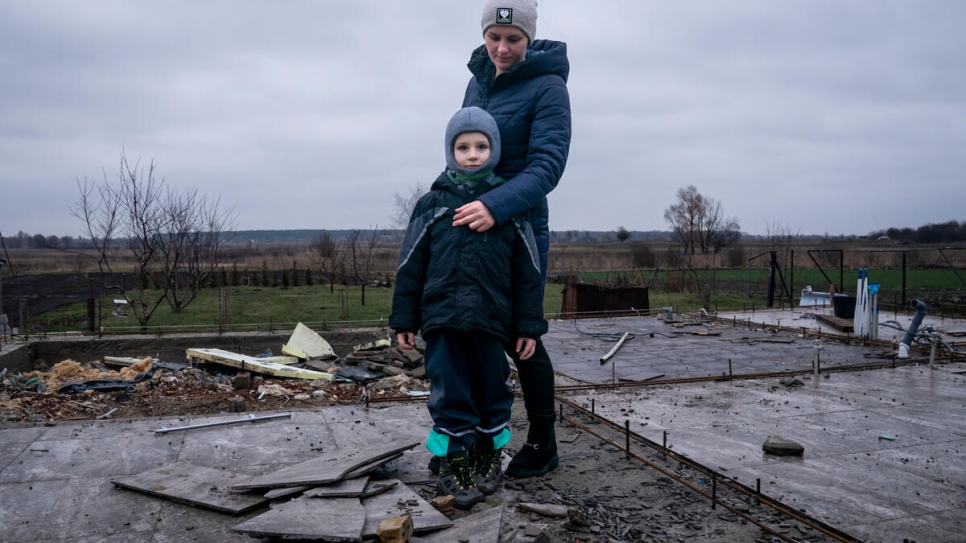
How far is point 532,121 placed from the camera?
10.7 ft

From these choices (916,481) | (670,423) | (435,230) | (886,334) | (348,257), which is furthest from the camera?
(348,257)

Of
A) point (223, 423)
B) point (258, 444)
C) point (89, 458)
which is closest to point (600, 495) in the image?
point (258, 444)

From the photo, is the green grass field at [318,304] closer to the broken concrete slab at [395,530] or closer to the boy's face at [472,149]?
the boy's face at [472,149]

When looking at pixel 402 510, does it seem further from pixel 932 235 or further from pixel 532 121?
pixel 932 235

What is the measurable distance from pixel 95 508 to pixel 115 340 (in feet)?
25.7

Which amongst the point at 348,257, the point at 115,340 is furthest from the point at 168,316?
the point at 348,257

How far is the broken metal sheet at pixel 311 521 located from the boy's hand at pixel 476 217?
1209 mm

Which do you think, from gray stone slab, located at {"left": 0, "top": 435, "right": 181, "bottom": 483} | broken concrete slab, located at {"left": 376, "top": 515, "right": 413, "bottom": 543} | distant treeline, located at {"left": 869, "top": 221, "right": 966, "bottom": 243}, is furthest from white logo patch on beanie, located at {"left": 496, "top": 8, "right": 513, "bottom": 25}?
distant treeline, located at {"left": 869, "top": 221, "right": 966, "bottom": 243}

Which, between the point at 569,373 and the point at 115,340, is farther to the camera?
the point at 115,340

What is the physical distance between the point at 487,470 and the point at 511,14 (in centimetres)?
213

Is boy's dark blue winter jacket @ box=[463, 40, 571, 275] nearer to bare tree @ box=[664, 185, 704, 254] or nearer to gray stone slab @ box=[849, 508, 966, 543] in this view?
gray stone slab @ box=[849, 508, 966, 543]

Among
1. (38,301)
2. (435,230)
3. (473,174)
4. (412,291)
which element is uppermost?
(473,174)

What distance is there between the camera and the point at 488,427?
313 centimetres

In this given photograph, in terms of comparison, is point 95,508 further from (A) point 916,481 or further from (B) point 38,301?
(B) point 38,301
